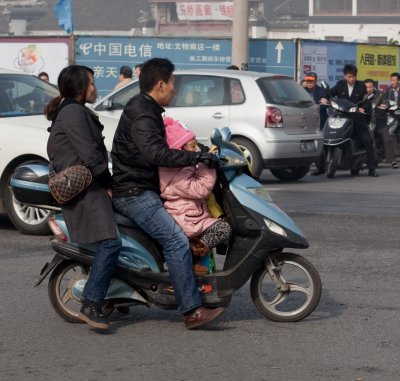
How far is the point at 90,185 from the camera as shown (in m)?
6.90

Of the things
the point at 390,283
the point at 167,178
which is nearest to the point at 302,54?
the point at 390,283

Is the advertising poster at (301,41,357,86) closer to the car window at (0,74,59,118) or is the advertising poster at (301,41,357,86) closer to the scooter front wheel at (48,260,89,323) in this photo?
the car window at (0,74,59,118)

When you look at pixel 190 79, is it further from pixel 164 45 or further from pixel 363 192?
pixel 164 45

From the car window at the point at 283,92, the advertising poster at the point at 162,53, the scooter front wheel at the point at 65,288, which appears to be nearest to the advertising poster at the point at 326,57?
the advertising poster at the point at 162,53

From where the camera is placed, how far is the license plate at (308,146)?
17.0 m

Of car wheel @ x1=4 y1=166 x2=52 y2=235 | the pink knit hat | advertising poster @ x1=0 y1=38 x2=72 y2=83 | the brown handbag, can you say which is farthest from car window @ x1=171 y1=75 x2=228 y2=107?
the brown handbag

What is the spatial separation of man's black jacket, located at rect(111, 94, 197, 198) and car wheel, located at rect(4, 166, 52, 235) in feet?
14.1

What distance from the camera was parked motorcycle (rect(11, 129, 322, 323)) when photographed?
277 inches

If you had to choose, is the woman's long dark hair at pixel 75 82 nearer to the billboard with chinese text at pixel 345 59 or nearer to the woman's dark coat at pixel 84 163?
the woman's dark coat at pixel 84 163

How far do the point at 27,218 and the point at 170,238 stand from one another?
4727 mm

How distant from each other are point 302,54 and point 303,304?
18033 mm

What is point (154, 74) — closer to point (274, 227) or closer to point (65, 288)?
point (274, 227)

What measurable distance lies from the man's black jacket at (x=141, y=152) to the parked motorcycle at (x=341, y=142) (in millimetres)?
Answer: 11527

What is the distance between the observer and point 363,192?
15852 millimetres
